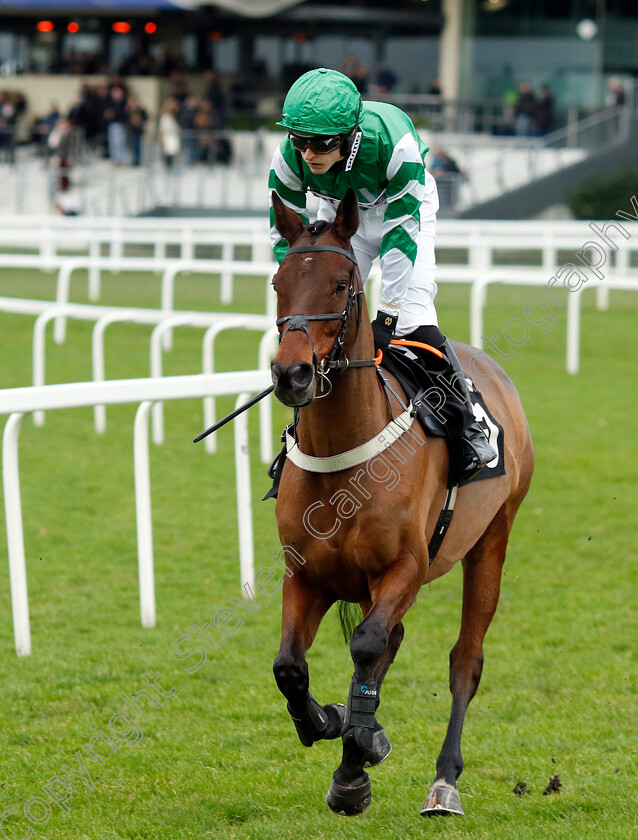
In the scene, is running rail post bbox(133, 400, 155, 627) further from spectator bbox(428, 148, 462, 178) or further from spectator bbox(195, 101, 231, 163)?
spectator bbox(195, 101, 231, 163)

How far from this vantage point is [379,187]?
12.0 feet

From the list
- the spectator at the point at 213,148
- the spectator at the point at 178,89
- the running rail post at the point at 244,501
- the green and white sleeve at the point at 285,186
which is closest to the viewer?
the green and white sleeve at the point at 285,186

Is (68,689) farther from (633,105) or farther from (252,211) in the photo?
(633,105)

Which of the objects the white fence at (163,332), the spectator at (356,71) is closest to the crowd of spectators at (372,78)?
the spectator at (356,71)

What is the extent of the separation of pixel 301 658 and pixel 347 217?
1.21 m

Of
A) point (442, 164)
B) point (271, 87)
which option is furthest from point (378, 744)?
point (271, 87)

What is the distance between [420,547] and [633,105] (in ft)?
75.0

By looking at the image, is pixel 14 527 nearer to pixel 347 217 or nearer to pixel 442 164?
pixel 347 217

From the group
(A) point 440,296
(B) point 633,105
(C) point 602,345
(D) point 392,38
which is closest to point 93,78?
(D) point 392,38

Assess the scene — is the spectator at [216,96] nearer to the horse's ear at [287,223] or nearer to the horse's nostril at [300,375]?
the horse's ear at [287,223]

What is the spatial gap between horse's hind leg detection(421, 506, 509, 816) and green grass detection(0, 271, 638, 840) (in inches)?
3.9

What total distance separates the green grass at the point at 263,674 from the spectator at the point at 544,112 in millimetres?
17858

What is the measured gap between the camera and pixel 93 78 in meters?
29.0

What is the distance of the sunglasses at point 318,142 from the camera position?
3363 millimetres
